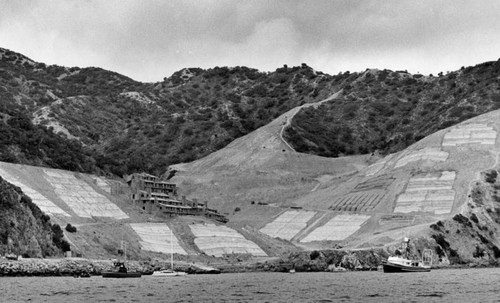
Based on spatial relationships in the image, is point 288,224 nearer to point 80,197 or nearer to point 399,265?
point 80,197

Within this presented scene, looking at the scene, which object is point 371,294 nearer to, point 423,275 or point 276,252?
point 423,275

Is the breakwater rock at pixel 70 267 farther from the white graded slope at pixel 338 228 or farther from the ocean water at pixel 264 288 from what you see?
the white graded slope at pixel 338 228

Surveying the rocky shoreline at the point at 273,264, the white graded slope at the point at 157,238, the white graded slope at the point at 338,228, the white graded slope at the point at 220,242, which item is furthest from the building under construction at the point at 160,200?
the rocky shoreline at the point at 273,264

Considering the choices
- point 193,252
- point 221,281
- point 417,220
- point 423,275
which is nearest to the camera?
point 221,281

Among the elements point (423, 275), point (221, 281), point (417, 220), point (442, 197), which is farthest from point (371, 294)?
point (442, 197)

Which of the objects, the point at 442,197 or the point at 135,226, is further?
the point at 442,197

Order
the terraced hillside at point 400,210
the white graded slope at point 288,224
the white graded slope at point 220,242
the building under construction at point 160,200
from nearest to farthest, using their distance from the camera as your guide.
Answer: the white graded slope at point 220,242 < the terraced hillside at point 400,210 < the building under construction at point 160,200 < the white graded slope at point 288,224
